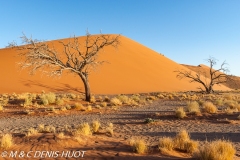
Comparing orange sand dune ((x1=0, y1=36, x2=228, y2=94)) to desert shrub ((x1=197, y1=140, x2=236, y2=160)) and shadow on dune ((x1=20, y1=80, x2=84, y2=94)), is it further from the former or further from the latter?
desert shrub ((x1=197, y1=140, x2=236, y2=160))

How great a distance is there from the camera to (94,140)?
8.44 meters

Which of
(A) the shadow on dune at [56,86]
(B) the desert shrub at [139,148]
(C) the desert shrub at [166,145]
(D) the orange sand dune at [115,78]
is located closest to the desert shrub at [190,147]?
(C) the desert shrub at [166,145]

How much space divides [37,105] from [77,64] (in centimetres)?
506

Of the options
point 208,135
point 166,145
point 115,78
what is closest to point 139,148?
point 166,145

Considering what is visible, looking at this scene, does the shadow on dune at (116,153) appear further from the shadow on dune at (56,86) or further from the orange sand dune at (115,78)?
the orange sand dune at (115,78)

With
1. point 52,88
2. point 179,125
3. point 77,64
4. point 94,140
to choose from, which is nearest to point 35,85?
point 52,88

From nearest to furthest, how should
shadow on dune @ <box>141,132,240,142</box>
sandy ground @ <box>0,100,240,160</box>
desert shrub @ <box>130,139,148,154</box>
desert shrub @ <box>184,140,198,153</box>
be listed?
desert shrub @ <box>130,139,148,154</box>, sandy ground @ <box>0,100,240,160</box>, desert shrub @ <box>184,140,198,153</box>, shadow on dune @ <box>141,132,240,142</box>

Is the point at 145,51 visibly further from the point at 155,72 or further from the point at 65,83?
the point at 65,83

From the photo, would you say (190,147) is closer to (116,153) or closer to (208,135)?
(116,153)

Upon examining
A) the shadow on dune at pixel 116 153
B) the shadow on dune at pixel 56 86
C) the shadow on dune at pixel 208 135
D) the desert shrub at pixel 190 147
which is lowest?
the shadow on dune at pixel 208 135

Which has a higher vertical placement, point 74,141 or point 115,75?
point 115,75

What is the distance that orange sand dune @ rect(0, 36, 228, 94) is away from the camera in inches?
1706

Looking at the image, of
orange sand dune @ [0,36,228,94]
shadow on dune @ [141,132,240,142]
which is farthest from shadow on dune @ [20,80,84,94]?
shadow on dune @ [141,132,240,142]

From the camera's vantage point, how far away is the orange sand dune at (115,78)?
1706 inches
